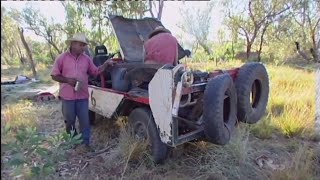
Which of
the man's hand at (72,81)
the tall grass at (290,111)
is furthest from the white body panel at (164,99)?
the tall grass at (290,111)

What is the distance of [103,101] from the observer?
5258 millimetres

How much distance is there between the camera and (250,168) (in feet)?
14.4

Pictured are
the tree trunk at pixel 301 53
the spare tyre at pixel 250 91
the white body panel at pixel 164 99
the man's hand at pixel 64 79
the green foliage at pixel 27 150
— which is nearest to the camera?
the green foliage at pixel 27 150

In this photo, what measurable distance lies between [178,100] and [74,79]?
167 centimetres

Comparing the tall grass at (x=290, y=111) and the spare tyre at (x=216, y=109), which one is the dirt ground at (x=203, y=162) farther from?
the spare tyre at (x=216, y=109)

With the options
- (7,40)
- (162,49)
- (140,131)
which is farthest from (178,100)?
(7,40)

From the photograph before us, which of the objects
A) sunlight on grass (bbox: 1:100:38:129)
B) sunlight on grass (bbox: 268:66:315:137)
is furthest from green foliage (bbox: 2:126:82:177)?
sunlight on grass (bbox: 268:66:315:137)

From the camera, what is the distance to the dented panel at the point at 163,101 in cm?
391

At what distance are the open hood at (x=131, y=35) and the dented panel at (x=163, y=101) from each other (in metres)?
1.94

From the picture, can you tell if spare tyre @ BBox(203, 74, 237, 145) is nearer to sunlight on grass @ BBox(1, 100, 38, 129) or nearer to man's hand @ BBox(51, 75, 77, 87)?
man's hand @ BBox(51, 75, 77, 87)

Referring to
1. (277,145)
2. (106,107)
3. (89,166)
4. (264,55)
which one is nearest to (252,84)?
(277,145)

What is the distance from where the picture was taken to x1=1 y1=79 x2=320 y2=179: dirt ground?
418 centimetres

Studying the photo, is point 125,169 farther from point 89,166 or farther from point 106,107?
point 106,107

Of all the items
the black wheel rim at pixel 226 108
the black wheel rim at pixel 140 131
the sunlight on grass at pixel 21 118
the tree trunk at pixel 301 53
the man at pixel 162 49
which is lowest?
the sunlight on grass at pixel 21 118
